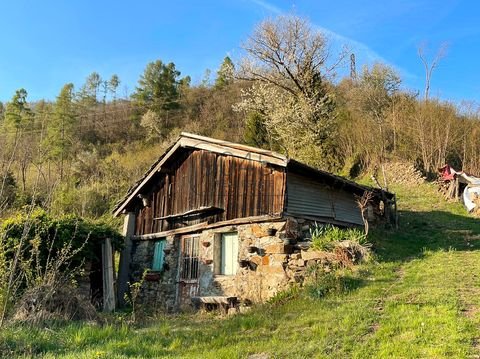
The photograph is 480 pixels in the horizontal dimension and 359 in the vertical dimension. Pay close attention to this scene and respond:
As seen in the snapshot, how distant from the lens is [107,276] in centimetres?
1294

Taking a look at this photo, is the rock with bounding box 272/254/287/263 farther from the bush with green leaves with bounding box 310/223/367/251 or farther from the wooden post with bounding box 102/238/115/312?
the wooden post with bounding box 102/238/115/312

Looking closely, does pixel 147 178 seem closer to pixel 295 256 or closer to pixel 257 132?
pixel 295 256

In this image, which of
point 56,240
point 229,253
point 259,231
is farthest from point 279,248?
point 56,240

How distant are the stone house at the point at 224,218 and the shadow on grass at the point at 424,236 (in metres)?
Result: 1.12

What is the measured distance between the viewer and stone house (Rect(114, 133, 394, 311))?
10.8 meters

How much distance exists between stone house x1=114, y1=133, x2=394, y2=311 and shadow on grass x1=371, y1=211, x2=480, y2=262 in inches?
44.2

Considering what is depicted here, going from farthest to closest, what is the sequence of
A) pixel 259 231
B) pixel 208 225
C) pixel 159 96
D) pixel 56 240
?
pixel 159 96 → pixel 208 225 → pixel 56 240 → pixel 259 231

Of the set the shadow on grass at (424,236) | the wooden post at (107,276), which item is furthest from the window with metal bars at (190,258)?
the shadow on grass at (424,236)

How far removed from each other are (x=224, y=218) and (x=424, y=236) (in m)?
6.92

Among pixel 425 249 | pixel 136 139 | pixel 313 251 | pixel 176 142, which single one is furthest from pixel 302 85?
pixel 136 139

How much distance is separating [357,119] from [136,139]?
22624 mm

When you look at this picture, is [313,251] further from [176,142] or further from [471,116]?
[471,116]

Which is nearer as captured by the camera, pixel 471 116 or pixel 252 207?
pixel 252 207

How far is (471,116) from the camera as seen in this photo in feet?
82.2
